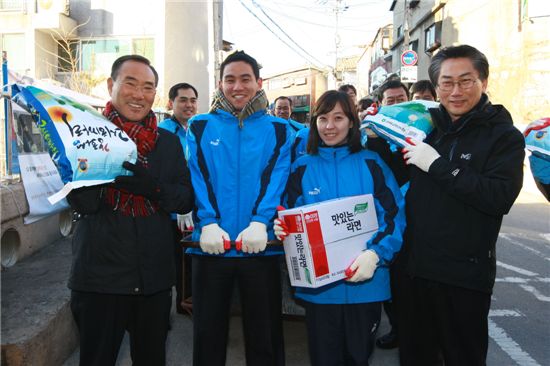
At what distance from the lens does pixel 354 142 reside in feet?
7.91

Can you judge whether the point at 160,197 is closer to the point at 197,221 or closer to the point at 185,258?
the point at 197,221

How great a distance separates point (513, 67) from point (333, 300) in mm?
15136

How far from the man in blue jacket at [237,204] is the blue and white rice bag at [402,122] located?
0.56 metres

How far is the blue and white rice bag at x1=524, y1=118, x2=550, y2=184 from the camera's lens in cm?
237

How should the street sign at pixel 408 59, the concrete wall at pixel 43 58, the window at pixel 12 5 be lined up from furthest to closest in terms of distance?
the window at pixel 12 5 → the concrete wall at pixel 43 58 → the street sign at pixel 408 59

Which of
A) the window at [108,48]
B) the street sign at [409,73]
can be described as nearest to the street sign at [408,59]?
the street sign at [409,73]

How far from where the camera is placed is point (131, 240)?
2111 mm

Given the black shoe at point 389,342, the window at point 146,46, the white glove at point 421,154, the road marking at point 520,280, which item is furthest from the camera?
the window at point 146,46

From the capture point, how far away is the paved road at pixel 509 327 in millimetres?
3258

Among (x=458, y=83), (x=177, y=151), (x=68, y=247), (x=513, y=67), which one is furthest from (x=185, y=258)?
(x=513, y=67)

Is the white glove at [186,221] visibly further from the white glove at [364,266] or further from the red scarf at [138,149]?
the white glove at [364,266]

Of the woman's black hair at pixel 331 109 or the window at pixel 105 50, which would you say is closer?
the woman's black hair at pixel 331 109

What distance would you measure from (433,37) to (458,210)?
1906cm

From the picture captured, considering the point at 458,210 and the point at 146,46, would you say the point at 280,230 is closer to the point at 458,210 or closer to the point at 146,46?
the point at 458,210
